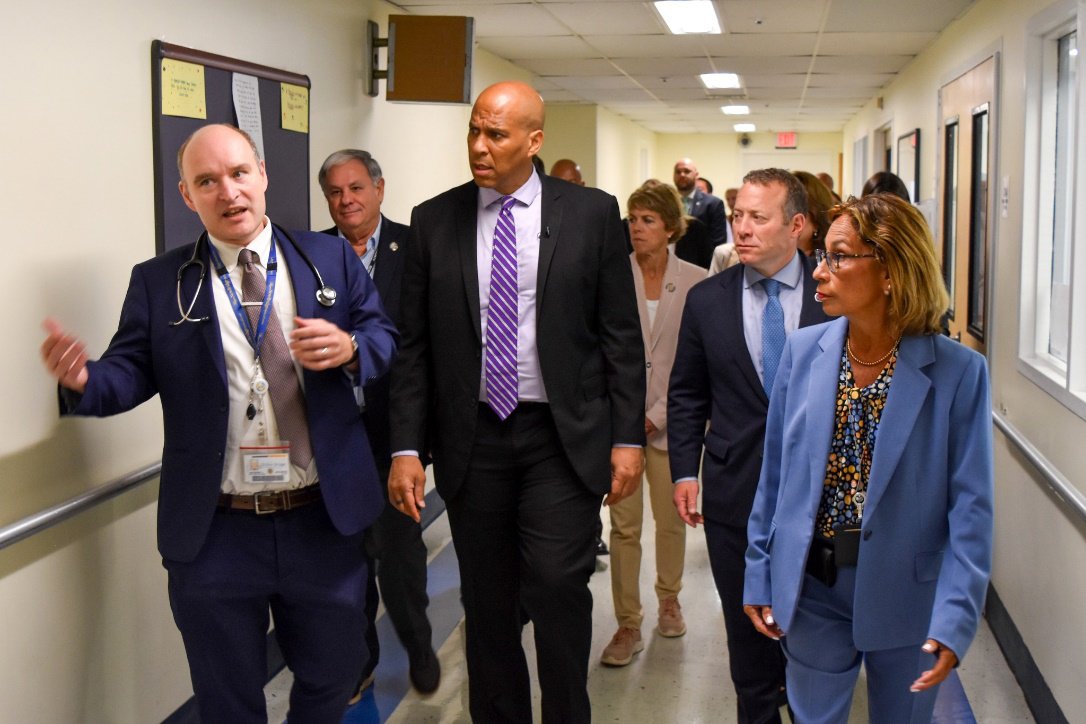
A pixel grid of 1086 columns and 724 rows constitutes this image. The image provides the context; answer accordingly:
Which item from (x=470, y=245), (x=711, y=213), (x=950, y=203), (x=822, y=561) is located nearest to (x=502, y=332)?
(x=470, y=245)

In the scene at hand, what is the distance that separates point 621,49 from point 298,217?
12.7ft

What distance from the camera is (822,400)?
6.95 feet

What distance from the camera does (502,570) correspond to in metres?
2.80

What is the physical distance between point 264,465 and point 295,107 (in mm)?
2231

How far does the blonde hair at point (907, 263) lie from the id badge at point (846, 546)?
0.38 metres

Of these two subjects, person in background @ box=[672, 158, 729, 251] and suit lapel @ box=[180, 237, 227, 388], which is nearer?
suit lapel @ box=[180, 237, 227, 388]

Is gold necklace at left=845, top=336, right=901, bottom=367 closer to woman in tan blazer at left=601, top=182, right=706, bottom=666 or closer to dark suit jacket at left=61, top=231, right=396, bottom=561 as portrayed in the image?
dark suit jacket at left=61, top=231, right=396, bottom=561

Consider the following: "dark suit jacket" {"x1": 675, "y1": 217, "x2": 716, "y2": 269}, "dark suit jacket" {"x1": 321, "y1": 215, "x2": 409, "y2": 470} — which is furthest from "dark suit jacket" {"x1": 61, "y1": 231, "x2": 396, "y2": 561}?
"dark suit jacket" {"x1": 675, "y1": 217, "x2": 716, "y2": 269}

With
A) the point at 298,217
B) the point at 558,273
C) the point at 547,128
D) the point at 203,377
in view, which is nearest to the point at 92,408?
the point at 203,377

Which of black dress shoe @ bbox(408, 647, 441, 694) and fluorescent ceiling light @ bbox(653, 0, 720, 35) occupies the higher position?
fluorescent ceiling light @ bbox(653, 0, 720, 35)

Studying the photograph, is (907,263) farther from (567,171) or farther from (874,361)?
(567,171)

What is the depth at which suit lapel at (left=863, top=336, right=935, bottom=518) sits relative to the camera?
Answer: 6.63 ft

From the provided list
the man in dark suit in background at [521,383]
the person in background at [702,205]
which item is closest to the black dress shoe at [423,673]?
the man in dark suit in background at [521,383]

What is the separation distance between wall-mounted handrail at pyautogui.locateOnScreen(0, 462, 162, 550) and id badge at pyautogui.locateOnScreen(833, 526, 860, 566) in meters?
1.70
